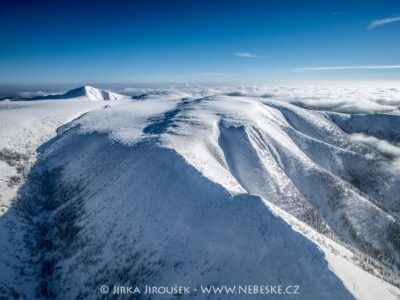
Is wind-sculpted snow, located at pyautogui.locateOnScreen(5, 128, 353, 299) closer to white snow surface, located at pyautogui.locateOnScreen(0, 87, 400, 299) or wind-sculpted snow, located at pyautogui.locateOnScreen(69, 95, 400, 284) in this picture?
white snow surface, located at pyautogui.locateOnScreen(0, 87, 400, 299)

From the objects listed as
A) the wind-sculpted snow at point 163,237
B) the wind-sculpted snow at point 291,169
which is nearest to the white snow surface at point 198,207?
the wind-sculpted snow at point 163,237

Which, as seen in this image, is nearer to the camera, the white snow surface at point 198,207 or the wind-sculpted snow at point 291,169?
the white snow surface at point 198,207

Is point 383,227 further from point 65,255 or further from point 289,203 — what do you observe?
point 65,255

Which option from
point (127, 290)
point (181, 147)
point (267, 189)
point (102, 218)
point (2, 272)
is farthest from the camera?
point (267, 189)

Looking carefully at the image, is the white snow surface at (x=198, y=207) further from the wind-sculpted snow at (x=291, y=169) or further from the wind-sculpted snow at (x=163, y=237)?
the wind-sculpted snow at (x=291, y=169)

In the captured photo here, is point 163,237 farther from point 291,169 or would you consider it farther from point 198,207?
point 291,169

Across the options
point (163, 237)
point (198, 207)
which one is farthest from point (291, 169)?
point (163, 237)

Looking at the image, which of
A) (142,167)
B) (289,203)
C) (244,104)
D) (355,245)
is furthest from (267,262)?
(244,104)

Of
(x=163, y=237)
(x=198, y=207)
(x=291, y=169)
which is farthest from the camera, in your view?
(x=291, y=169)
